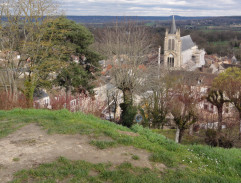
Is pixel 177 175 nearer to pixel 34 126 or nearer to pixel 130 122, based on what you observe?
pixel 34 126

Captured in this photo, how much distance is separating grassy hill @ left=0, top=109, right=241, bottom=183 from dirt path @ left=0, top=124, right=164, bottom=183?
0.22 meters

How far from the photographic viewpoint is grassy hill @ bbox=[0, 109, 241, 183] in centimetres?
498

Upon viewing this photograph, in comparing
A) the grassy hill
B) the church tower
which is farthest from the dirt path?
the church tower

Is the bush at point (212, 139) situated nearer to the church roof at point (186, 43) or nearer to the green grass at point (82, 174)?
the green grass at point (82, 174)

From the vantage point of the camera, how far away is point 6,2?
15.1 meters

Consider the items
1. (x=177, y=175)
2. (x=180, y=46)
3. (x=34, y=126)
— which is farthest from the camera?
(x=180, y=46)

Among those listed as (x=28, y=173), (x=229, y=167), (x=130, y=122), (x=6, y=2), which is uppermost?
(x=6, y=2)

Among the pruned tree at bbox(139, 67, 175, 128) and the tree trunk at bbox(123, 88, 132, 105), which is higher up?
the tree trunk at bbox(123, 88, 132, 105)

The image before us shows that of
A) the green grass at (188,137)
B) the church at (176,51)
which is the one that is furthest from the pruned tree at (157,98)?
the church at (176,51)

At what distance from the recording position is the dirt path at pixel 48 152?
5426mm

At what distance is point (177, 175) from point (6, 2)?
45.5ft

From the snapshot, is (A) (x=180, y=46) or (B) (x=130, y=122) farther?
(A) (x=180, y=46)

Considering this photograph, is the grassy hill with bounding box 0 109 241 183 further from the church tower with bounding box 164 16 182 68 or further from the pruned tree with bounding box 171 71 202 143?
the church tower with bounding box 164 16 182 68

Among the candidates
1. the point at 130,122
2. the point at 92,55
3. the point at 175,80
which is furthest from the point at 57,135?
the point at 175,80
